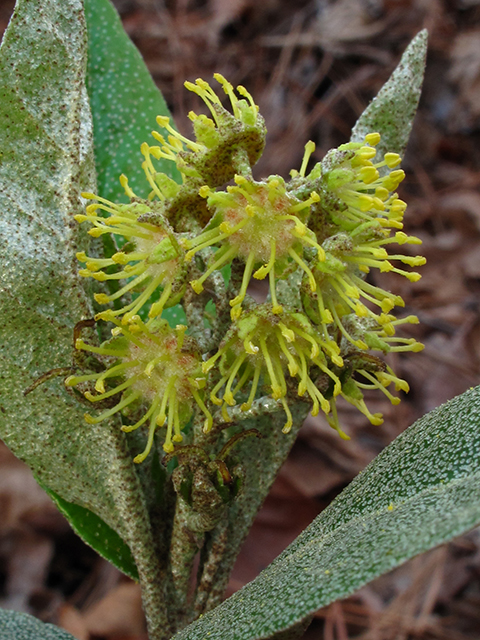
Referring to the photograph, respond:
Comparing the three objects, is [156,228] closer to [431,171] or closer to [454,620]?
[454,620]

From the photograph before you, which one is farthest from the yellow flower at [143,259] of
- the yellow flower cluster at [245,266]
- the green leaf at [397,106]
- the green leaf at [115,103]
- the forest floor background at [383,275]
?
the forest floor background at [383,275]

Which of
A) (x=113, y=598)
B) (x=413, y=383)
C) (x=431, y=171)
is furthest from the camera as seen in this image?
(x=431, y=171)

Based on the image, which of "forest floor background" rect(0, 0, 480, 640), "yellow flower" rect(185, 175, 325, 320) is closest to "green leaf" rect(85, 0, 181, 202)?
"yellow flower" rect(185, 175, 325, 320)

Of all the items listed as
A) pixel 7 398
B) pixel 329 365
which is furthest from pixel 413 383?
pixel 7 398

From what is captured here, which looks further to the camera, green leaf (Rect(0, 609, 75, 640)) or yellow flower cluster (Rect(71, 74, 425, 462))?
green leaf (Rect(0, 609, 75, 640))

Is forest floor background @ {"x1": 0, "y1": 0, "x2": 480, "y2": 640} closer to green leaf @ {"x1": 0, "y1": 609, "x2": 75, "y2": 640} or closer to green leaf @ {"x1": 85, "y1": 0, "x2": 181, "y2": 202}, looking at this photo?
green leaf @ {"x1": 0, "y1": 609, "x2": 75, "y2": 640}

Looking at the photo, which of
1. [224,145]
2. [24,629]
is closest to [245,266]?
[224,145]
